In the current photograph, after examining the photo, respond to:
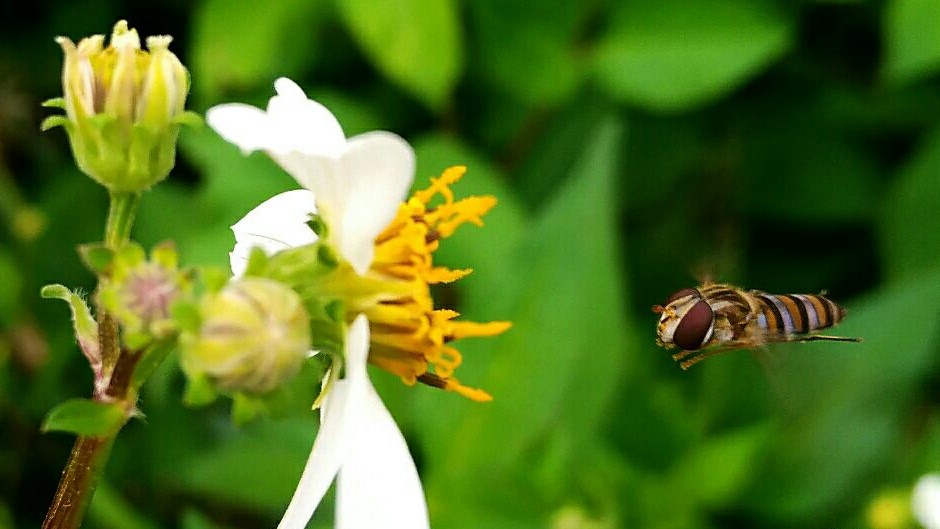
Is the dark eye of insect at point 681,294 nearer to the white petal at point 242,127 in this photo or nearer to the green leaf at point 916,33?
the white petal at point 242,127

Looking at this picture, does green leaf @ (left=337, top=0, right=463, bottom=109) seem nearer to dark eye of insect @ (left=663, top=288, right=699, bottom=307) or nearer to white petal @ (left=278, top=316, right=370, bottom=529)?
dark eye of insect @ (left=663, top=288, right=699, bottom=307)

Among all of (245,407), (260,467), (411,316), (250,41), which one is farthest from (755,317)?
(250,41)

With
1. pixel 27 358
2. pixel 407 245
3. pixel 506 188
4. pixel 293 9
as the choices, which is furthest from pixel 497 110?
pixel 407 245

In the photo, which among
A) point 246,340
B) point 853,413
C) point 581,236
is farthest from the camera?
point 853,413

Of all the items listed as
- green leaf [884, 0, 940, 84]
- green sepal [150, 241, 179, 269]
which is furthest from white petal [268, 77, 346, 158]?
green leaf [884, 0, 940, 84]

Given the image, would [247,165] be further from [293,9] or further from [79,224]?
[79,224]

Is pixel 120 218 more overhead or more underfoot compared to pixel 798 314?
more underfoot

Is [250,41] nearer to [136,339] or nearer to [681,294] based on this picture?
[681,294]
